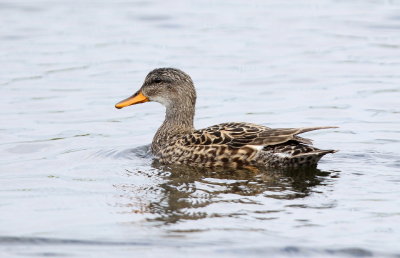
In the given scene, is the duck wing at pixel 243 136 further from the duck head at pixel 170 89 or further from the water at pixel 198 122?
the duck head at pixel 170 89

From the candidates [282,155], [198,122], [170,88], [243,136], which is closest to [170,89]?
[170,88]

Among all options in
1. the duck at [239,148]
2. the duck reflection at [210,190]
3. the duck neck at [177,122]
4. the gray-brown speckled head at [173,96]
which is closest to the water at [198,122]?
the duck reflection at [210,190]

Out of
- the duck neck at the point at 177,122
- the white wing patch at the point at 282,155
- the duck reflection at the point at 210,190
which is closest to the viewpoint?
the duck reflection at the point at 210,190

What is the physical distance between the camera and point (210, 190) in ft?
33.6

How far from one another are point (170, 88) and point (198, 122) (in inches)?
67.3

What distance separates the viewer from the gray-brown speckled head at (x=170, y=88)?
499 inches

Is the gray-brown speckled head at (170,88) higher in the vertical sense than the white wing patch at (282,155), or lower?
higher

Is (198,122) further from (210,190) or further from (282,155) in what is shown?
(210,190)

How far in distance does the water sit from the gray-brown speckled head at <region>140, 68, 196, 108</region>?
730mm

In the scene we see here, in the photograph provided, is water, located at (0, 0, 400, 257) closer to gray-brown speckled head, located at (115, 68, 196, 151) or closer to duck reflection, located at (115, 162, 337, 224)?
duck reflection, located at (115, 162, 337, 224)

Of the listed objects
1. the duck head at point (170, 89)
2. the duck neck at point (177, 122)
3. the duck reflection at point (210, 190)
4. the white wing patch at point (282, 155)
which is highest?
the duck head at point (170, 89)

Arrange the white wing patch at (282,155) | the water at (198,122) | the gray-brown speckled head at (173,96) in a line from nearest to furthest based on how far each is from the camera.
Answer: the water at (198,122)
the white wing patch at (282,155)
the gray-brown speckled head at (173,96)

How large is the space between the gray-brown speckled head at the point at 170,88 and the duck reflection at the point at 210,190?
141 cm

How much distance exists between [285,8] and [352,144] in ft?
36.5
